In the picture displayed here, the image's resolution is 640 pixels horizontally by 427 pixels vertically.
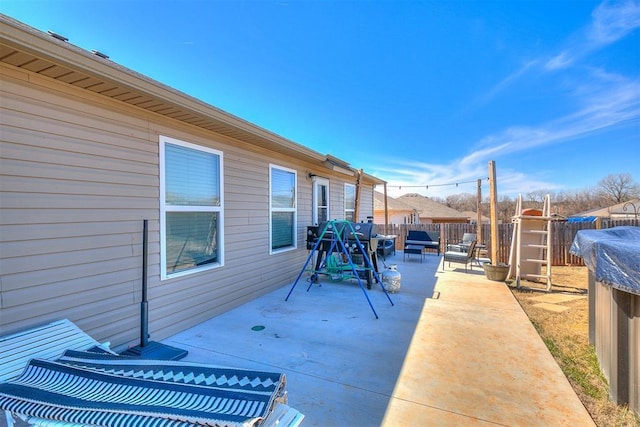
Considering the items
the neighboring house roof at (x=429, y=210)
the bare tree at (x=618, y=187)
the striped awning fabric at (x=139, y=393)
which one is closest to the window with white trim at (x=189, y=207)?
the striped awning fabric at (x=139, y=393)

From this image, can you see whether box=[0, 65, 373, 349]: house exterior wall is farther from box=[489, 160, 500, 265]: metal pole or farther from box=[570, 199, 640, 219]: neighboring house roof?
box=[570, 199, 640, 219]: neighboring house roof

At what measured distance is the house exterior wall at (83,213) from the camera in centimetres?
211

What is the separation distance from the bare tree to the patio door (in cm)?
4166

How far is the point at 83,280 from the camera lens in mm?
2510

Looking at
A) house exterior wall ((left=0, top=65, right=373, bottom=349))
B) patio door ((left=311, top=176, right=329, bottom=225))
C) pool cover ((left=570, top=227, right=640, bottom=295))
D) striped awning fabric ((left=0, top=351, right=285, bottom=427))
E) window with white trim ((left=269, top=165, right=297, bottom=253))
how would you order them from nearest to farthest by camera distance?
striped awning fabric ((left=0, top=351, right=285, bottom=427)) → pool cover ((left=570, top=227, right=640, bottom=295)) → house exterior wall ((left=0, top=65, right=373, bottom=349)) → window with white trim ((left=269, top=165, right=297, bottom=253)) → patio door ((left=311, top=176, right=329, bottom=225))

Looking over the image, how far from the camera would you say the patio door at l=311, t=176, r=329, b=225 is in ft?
22.3

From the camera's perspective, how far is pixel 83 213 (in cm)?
249

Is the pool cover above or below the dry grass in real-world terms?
above

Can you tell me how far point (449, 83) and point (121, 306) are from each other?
10.6 metres

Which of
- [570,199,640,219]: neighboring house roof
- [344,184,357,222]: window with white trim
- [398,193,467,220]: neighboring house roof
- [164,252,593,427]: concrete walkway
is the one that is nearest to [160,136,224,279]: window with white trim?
[164,252,593,427]: concrete walkway

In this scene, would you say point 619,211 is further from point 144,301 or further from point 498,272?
point 144,301

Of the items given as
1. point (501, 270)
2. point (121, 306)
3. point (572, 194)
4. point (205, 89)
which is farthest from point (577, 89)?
point (572, 194)

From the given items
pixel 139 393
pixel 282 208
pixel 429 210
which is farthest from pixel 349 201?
pixel 429 210

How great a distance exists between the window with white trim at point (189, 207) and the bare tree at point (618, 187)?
148 feet
